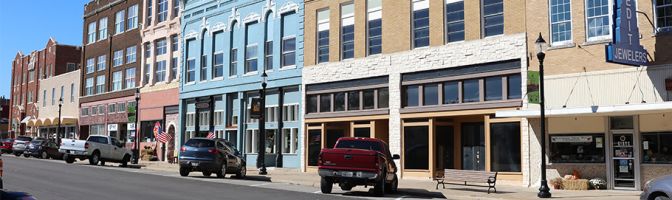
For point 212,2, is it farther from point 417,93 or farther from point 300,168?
point 417,93

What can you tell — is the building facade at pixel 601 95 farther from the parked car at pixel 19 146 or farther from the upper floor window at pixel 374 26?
the parked car at pixel 19 146

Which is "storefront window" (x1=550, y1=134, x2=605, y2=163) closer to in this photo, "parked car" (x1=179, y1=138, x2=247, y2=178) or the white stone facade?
the white stone facade

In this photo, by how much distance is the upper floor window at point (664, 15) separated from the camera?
60.4 ft

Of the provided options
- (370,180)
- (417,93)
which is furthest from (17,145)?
(370,180)

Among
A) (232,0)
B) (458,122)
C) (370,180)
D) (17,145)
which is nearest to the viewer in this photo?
(370,180)

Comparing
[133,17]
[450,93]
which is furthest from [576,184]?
[133,17]

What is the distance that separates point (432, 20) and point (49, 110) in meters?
52.3

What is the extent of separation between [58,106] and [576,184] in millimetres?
55250

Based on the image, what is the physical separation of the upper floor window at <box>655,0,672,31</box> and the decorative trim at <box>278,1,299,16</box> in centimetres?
1789

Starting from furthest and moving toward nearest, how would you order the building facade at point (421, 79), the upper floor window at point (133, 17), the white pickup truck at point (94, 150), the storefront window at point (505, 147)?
the upper floor window at point (133, 17) → the white pickup truck at point (94, 150) → the building facade at point (421, 79) → the storefront window at point (505, 147)

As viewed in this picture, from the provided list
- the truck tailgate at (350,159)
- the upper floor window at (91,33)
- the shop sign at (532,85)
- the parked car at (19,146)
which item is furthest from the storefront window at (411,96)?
the upper floor window at (91,33)

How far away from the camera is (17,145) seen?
46.9 meters

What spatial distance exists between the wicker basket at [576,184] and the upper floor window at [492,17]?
19.9 ft

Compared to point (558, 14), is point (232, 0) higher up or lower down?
higher up
